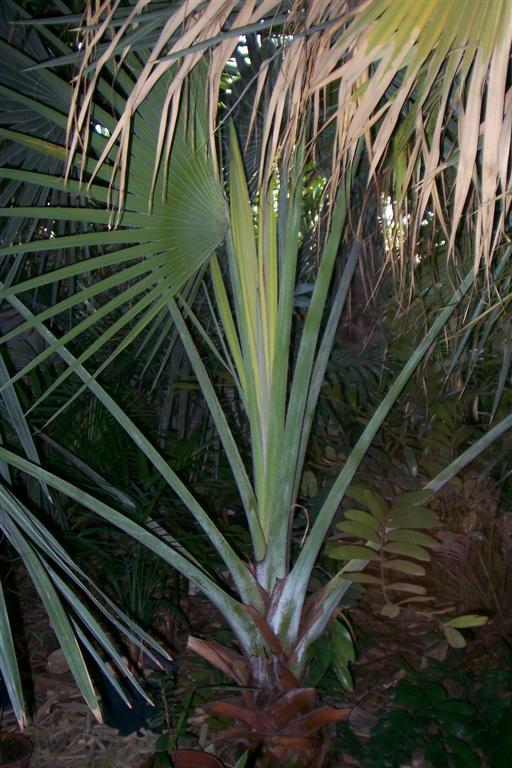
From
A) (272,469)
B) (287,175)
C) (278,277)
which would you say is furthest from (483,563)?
(287,175)

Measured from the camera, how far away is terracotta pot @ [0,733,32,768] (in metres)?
1.68

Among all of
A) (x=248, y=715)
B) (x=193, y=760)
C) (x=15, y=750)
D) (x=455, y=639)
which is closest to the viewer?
(x=455, y=639)

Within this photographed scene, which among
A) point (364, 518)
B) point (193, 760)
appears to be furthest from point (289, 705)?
point (364, 518)

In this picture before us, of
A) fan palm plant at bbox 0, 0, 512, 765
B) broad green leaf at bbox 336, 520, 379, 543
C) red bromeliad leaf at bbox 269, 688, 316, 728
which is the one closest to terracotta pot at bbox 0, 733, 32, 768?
fan palm plant at bbox 0, 0, 512, 765

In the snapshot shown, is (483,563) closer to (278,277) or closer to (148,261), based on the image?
(278,277)

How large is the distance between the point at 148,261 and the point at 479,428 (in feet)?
4.62

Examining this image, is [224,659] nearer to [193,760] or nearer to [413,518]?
[193,760]

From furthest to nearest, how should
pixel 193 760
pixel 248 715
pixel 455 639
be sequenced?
pixel 193 760 → pixel 248 715 → pixel 455 639

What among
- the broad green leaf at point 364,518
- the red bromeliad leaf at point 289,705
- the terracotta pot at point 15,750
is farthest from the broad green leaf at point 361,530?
the terracotta pot at point 15,750

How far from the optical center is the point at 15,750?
1.72 meters

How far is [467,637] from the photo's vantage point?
203 cm

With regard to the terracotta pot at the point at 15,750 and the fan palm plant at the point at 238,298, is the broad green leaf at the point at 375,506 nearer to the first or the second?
the fan palm plant at the point at 238,298

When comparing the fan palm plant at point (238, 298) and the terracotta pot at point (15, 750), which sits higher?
the fan palm plant at point (238, 298)

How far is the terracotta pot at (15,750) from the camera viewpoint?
1.68 meters
